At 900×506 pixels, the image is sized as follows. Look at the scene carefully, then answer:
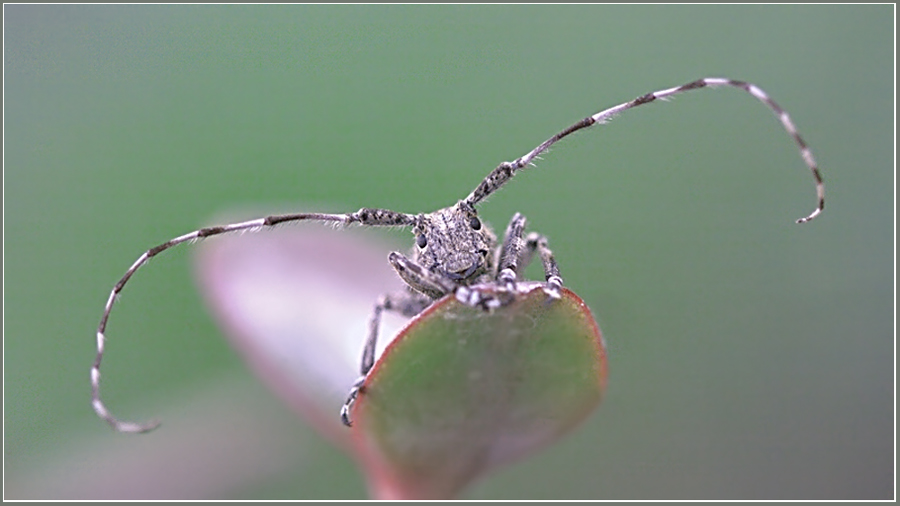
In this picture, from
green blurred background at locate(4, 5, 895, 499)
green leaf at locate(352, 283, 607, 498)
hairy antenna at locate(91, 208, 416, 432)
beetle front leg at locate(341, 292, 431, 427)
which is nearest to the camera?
green leaf at locate(352, 283, 607, 498)

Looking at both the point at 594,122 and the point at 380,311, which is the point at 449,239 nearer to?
the point at 380,311

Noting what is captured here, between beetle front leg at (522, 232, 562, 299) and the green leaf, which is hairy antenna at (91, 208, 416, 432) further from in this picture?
the green leaf

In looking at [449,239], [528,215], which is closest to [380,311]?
[449,239]

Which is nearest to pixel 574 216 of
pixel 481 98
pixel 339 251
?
pixel 481 98

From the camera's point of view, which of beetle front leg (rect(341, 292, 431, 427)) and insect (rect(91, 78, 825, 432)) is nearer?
insect (rect(91, 78, 825, 432))

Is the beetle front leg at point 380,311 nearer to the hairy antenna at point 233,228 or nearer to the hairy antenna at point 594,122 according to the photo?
the hairy antenna at point 233,228

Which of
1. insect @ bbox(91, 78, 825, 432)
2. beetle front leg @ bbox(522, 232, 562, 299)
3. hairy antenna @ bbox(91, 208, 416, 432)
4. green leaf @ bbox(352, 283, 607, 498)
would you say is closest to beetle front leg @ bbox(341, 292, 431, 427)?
insect @ bbox(91, 78, 825, 432)

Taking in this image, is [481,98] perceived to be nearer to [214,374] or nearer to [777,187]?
[777,187]
